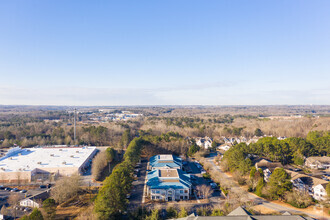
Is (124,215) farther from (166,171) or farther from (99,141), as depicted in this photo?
(99,141)

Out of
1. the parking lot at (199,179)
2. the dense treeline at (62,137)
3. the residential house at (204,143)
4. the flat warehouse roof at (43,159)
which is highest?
the dense treeline at (62,137)

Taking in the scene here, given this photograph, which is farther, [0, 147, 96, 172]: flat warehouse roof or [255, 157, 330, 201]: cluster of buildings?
[0, 147, 96, 172]: flat warehouse roof

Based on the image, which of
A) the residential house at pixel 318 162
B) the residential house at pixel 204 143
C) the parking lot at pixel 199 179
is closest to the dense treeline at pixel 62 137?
the parking lot at pixel 199 179

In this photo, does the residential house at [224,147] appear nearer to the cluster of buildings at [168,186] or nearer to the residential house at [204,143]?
the residential house at [204,143]

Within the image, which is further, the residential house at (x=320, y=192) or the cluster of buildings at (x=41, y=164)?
the cluster of buildings at (x=41, y=164)

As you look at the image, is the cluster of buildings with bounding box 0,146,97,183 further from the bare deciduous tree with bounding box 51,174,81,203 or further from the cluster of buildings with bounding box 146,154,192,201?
the cluster of buildings with bounding box 146,154,192,201

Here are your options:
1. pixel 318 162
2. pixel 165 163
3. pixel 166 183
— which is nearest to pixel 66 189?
pixel 166 183

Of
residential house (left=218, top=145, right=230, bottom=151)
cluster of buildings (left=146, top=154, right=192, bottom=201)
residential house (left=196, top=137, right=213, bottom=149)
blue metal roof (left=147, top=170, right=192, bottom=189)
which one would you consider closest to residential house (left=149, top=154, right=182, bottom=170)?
cluster of buildings (left=146, top=154, right=192, bottom=201)
